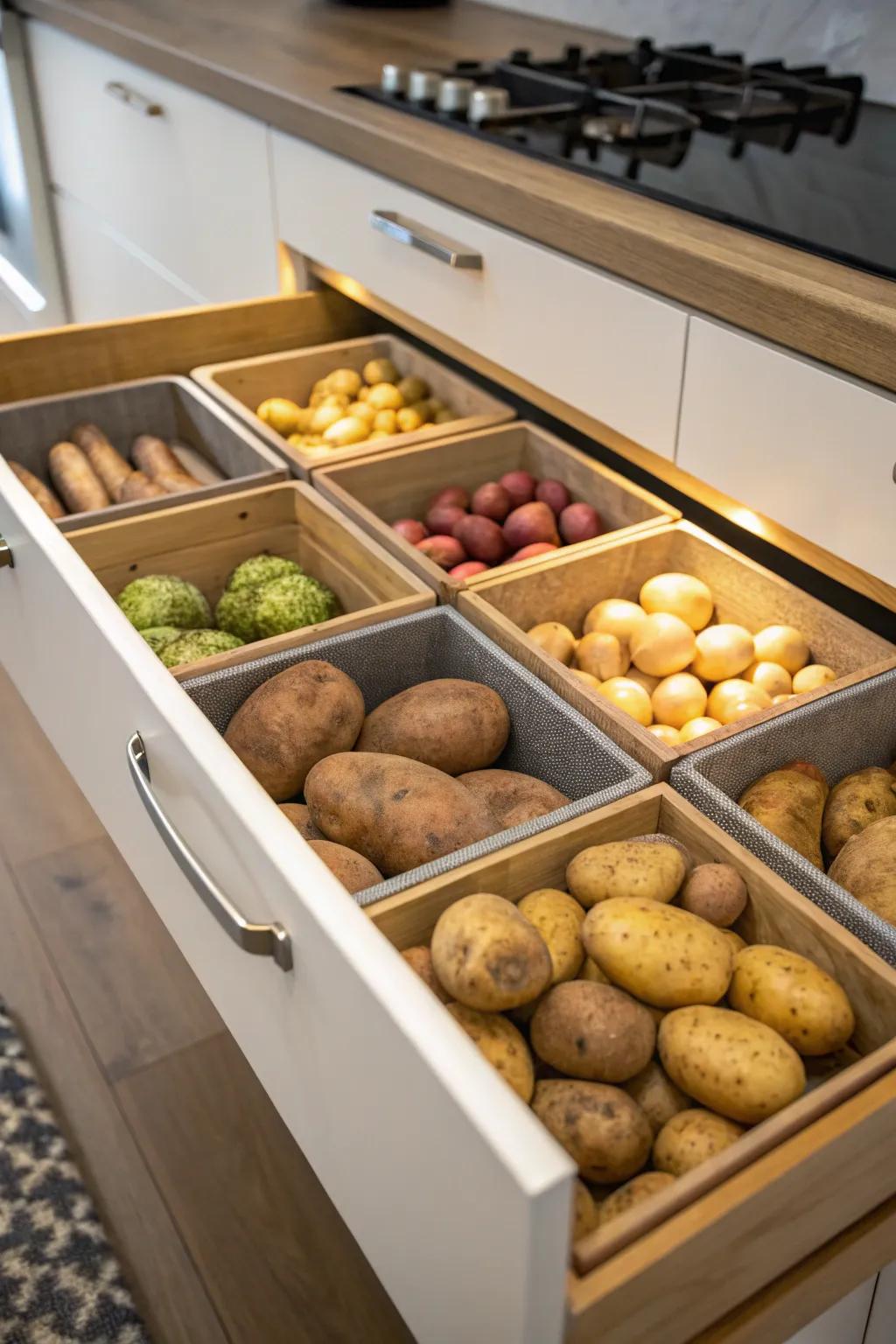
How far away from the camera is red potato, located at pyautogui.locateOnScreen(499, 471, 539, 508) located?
50.3 inches

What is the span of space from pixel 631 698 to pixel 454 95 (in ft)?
2.33

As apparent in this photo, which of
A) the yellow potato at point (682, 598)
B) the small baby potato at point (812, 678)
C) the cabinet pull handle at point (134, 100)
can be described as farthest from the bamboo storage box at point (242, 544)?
the cabinet pull handle at point (134, 100)

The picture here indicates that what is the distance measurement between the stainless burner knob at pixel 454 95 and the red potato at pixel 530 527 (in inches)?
17.6

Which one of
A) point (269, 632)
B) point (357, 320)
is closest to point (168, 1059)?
point (269, 632)

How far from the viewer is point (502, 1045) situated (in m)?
0.66

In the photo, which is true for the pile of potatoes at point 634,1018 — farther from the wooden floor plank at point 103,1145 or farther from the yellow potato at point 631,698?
the wooden floor plank at point 103,1145

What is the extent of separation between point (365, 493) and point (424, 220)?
0.28m

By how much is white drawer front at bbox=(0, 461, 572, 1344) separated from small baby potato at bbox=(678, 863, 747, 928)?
26cm

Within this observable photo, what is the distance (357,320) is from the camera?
160cm

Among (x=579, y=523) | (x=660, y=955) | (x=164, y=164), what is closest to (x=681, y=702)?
(x=579, y=523)

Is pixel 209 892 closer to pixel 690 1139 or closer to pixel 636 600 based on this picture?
pixel 690 1139

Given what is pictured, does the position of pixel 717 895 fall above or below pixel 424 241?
below

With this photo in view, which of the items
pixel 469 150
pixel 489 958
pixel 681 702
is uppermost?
pixel 469 150

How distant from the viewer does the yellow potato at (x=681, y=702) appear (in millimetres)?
1025
